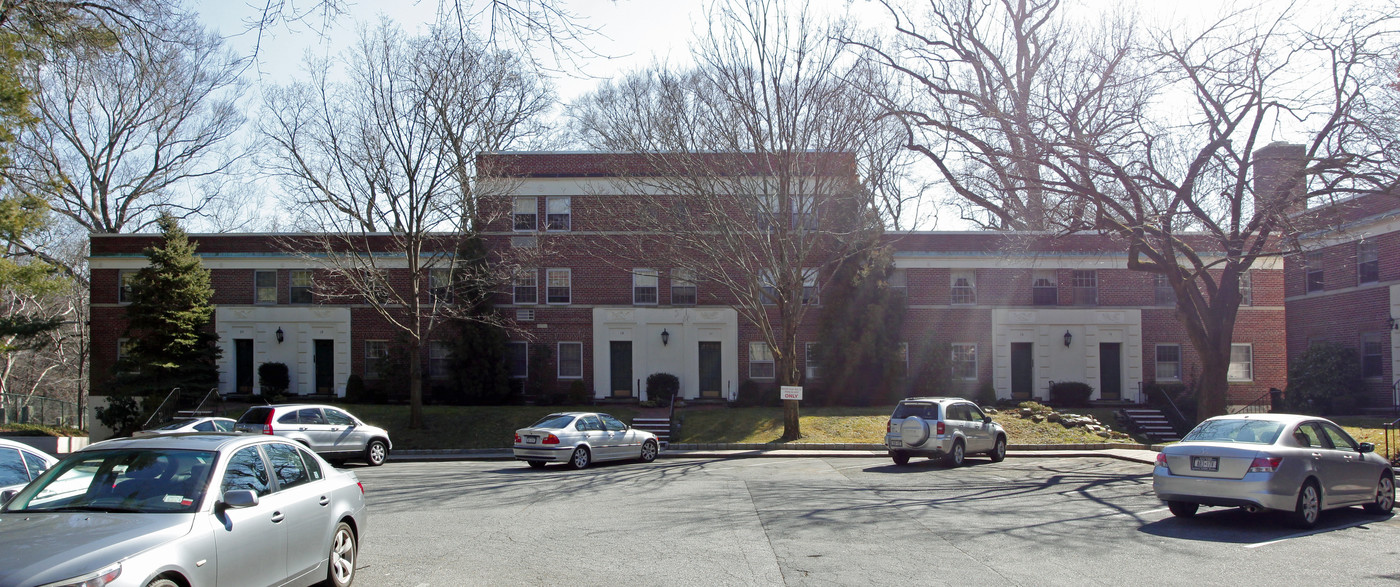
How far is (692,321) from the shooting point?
118 feet

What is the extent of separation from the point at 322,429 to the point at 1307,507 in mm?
18696

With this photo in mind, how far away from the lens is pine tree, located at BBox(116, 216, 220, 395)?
31812 mm

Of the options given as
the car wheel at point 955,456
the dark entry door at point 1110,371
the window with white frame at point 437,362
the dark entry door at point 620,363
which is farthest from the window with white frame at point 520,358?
the dark entry door at point 1110,371

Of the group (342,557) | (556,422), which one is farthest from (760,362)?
(342,557)

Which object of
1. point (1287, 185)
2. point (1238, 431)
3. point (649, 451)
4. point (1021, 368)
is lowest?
point (649, 451)

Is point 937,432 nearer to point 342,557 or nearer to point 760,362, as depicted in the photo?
point 342,557

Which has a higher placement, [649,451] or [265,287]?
[265,287]

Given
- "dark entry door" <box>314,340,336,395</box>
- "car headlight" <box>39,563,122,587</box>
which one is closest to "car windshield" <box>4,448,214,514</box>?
"car headlight" <box>39,563,122,587</box>

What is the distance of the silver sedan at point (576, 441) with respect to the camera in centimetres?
1984

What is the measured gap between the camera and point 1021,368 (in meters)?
36.5

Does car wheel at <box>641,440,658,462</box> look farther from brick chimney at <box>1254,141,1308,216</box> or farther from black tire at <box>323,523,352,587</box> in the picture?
brick chimney at <box>1254,141,1308,216</box>

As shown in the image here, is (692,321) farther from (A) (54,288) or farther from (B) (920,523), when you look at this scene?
(B) (920,523)

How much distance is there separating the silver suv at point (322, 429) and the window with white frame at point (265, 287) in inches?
674

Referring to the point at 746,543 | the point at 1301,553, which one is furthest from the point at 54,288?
the point at 1301,553
